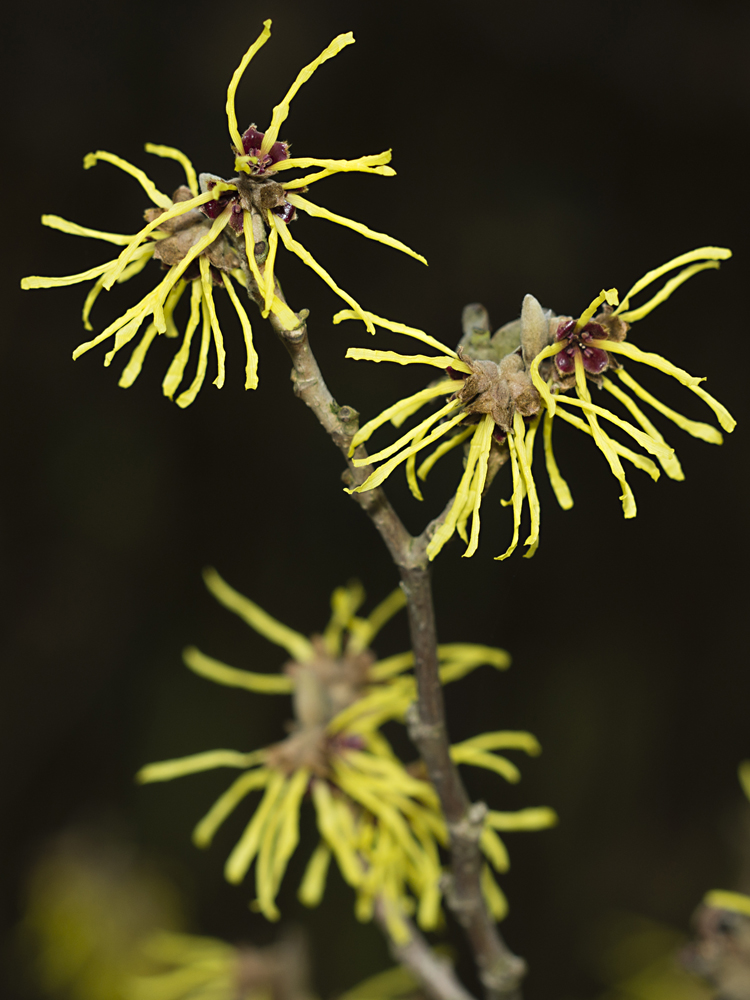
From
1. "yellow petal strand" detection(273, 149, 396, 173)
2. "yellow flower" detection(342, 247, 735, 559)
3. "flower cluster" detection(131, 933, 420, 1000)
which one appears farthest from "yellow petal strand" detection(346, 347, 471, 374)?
"flower cluster" detection(131, 933, 420, 1000)

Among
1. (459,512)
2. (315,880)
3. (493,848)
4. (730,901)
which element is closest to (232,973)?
(315,880)

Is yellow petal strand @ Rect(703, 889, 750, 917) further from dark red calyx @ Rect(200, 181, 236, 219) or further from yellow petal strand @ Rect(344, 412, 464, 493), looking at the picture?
dark red calyx @ Rect(200, 181, 236, 219)

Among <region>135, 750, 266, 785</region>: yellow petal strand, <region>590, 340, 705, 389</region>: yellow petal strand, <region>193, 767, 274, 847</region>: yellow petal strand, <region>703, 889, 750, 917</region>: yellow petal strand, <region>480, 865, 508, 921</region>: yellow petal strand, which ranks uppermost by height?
<region>590, 340, 705, 389</region>: yellow petal strand

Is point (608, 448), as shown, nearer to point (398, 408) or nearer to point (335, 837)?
point (398, 408)

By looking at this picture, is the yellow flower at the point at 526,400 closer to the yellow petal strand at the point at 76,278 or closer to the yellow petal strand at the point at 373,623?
the yellow petal strand at the point at 76,278

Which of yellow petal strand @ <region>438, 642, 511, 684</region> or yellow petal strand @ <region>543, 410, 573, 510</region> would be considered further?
yellow petal strand @ <region>438, 642, 511, 684</region>

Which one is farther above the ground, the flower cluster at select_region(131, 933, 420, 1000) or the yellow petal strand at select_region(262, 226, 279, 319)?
the yellow petal strand at select_region(262, 226, 279, 319)

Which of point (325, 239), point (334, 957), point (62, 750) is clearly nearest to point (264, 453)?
point (325, 239)

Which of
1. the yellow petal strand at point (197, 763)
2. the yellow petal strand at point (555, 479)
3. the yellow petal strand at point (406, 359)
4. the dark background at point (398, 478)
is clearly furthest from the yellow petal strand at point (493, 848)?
the dark background at point (398, 478)

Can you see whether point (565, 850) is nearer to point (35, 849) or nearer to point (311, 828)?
point (311, 828)
